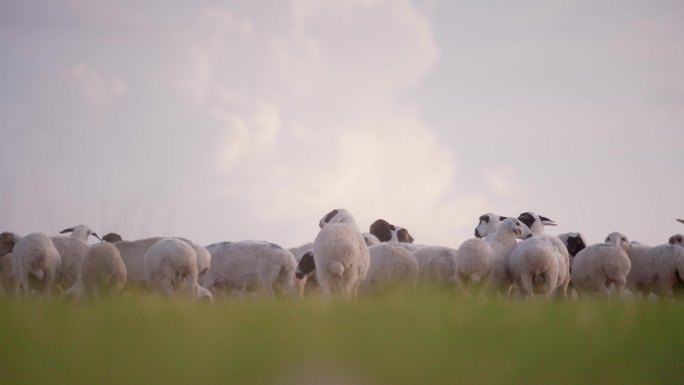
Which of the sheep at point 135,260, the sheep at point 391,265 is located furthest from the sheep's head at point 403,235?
the sheep at point 135,260

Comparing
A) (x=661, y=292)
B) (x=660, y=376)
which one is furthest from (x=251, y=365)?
(x=661, y=292)

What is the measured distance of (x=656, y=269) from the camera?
19.8 metres

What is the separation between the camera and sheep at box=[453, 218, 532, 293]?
16609 mm

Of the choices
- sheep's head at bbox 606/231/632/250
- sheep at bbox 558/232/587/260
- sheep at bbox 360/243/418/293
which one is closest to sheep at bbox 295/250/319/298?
sheep at bbox 360/243/418/293

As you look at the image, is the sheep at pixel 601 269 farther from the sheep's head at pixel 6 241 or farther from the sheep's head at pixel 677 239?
the sheep's head at pixel 6 241

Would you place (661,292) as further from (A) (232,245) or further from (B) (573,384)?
(B) (573,384)

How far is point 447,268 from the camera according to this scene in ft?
59.8

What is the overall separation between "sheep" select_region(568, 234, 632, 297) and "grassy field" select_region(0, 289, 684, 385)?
1391 cm

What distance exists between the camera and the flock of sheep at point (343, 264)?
15.3m

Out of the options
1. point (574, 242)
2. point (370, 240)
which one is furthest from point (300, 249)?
point (574, 242)

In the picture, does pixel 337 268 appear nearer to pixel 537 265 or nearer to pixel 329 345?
pixel 537 265

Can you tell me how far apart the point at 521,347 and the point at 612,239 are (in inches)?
747

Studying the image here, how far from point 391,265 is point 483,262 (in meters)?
2.03

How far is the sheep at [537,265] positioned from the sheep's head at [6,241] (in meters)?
11.9
